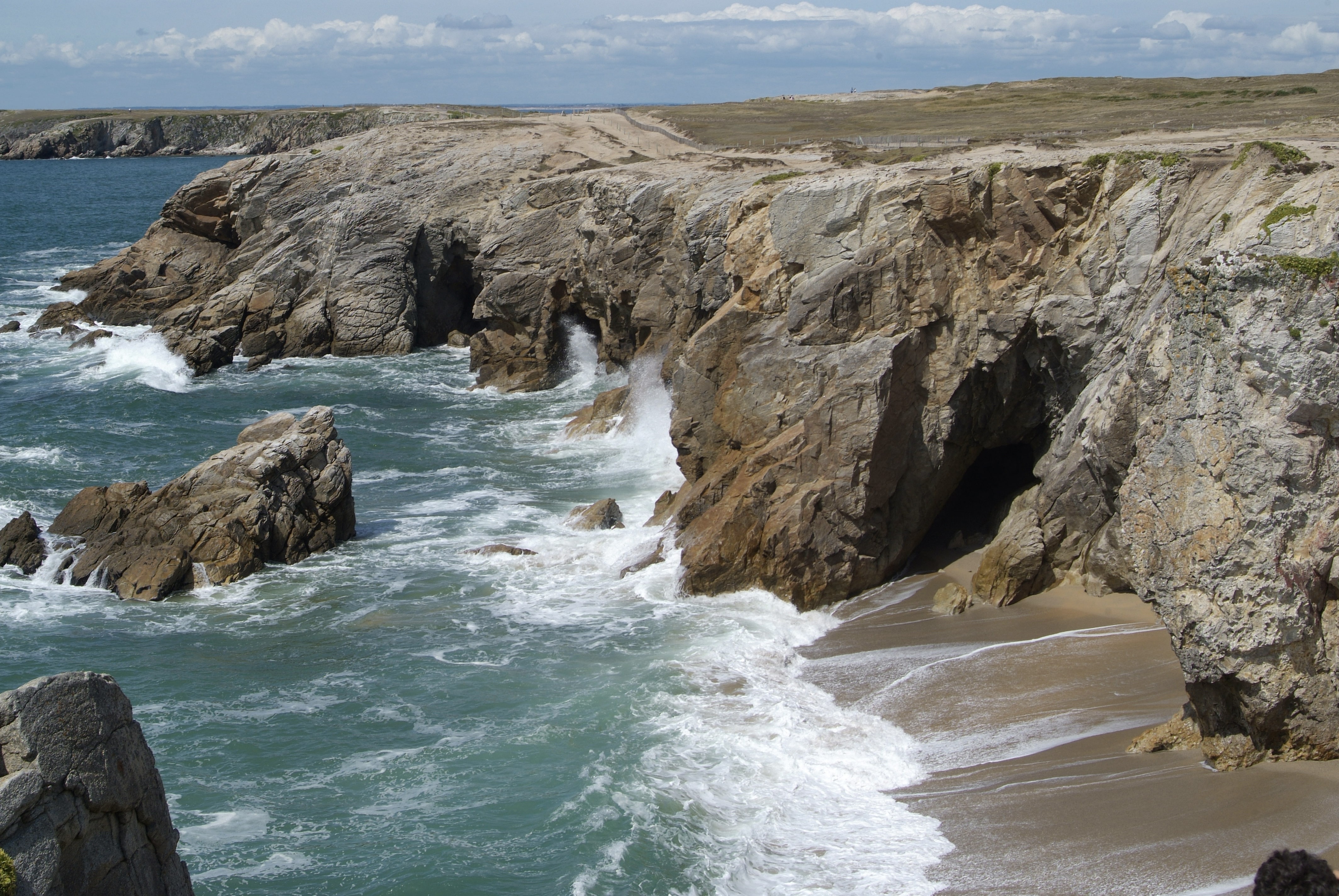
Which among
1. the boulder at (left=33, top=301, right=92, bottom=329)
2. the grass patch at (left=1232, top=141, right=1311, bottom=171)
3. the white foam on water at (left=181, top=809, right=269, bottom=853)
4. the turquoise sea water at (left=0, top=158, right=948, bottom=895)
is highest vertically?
the grass patch at (left=1232, top=141, right=1311, bottom=171)

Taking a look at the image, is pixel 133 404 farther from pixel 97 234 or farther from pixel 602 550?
pixel 97 234

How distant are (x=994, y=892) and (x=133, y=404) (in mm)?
34203

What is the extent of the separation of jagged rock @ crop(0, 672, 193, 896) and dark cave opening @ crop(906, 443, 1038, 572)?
48.9 feet

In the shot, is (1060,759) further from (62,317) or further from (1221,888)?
(62,317)

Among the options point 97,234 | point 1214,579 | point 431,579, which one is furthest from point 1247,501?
point 97,234

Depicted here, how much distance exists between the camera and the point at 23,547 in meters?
23.6

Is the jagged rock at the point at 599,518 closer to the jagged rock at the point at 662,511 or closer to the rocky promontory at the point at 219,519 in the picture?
the jagged rock at the point at 662,511

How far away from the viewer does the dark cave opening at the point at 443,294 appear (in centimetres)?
4622

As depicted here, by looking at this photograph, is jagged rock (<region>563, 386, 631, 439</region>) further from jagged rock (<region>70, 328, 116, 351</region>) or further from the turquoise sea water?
jagged rock (<region>70, 328, 116, 351</region>)

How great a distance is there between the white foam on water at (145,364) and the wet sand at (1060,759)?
30427 millimetres

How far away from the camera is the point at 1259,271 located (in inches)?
491

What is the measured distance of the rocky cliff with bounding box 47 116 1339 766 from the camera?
1235cm

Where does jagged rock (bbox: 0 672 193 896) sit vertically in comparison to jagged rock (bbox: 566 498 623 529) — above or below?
above

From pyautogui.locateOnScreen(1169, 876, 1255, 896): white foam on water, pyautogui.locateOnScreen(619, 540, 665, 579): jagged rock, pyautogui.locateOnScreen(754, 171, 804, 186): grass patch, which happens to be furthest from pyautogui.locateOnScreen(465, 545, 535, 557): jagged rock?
pyautogui.locateOnScreen(1169, 876, 1255, 896): white foam on water
